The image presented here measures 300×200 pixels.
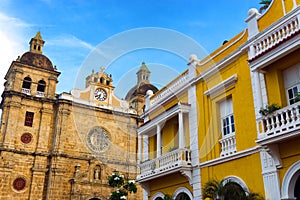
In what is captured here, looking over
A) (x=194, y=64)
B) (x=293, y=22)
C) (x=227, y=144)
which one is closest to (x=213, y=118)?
(x=227, y=144)

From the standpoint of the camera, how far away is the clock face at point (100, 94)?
31.4 metres

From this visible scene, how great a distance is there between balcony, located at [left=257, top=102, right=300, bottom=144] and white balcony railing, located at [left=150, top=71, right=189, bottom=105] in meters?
5.55

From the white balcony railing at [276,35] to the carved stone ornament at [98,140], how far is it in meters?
21.1

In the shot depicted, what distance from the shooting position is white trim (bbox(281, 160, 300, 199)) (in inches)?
332

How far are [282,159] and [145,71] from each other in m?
37.9

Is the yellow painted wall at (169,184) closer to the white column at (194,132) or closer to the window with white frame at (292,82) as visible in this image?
the white column at (194,132)

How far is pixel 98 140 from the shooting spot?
29453mm

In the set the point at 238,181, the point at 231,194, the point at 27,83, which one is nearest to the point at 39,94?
the point at 27,83

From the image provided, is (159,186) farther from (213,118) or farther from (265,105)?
(265,105)

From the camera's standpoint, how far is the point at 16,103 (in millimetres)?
26375

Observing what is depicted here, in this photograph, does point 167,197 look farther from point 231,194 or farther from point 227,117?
point 231,194

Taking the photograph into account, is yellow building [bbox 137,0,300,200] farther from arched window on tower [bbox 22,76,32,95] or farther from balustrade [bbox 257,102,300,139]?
arched window on tower [bbox 22,76,32,95]

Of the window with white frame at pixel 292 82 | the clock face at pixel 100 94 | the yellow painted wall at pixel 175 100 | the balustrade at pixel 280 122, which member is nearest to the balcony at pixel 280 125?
the balustrade at pixel 280 122

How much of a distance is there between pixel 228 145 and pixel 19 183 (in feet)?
62.6
